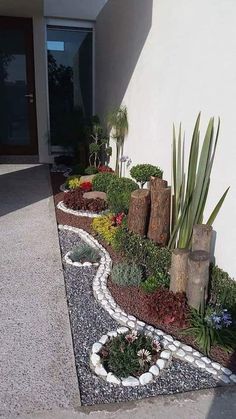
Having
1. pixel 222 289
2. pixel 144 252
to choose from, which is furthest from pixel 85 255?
pixel 222 289

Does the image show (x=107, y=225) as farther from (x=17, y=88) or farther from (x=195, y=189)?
(x=17, y=88)

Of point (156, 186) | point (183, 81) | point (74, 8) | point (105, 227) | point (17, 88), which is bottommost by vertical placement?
point (105, 227)

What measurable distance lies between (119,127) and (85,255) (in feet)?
8.10

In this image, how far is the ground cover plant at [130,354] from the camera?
1.80 metres

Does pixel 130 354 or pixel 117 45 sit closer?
pixel 130 354

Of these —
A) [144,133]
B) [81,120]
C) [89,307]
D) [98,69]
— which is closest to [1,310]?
[89,307]

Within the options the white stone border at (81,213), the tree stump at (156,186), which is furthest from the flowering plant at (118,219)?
the tree stump at (156,186)

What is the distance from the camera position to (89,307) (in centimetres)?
237

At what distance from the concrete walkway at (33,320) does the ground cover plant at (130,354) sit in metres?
0.20

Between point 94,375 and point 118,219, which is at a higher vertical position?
point 118,219

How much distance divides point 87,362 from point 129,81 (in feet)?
12.2

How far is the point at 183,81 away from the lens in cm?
286

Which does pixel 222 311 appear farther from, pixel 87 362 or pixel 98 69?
pixel 98 69

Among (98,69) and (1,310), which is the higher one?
(98,69)
